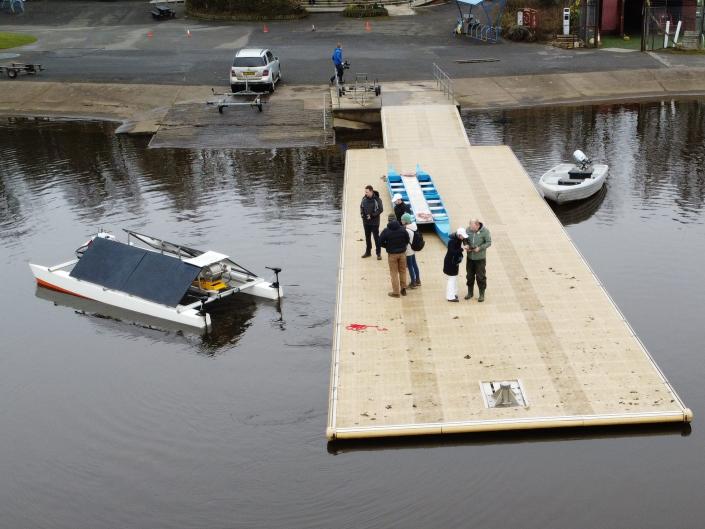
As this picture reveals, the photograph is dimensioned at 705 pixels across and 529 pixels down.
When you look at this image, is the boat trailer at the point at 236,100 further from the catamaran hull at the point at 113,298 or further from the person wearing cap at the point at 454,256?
the person wearing cap at the point at 454,256

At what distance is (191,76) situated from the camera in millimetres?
43156

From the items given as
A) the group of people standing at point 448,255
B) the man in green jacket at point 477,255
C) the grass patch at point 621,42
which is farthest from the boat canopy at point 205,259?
the grass patch at point 621,42

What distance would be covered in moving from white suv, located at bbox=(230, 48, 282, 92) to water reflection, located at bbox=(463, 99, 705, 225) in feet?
30.3

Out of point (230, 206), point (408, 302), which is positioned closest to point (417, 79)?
point (230, 206)

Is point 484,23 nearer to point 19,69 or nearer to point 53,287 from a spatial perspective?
point 19,69

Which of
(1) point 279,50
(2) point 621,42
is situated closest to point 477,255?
(1) point 279,50

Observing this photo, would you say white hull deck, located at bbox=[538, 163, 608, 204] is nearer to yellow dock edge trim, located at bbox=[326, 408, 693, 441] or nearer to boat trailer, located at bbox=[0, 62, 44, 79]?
yellow dock edge trim, located at bbox=[326, 408, 693, 441]

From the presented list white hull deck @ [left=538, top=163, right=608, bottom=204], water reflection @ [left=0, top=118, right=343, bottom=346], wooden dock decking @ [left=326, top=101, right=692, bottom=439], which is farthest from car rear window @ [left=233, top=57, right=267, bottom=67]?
wooden dock decking @ [left=326, top=101, right=692, bottom=439]

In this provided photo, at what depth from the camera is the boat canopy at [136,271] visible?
20094 millimetres

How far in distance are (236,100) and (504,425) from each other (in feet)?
90.8

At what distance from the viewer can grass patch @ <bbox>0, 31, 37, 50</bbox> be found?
5127 centimetres

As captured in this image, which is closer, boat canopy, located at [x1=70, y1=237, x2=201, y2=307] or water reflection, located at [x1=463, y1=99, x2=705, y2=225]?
boat canopy, located at [x1=70, y1=237, x2=201, y2=307]

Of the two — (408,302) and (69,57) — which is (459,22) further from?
(408,302)

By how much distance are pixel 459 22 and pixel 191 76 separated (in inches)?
666
